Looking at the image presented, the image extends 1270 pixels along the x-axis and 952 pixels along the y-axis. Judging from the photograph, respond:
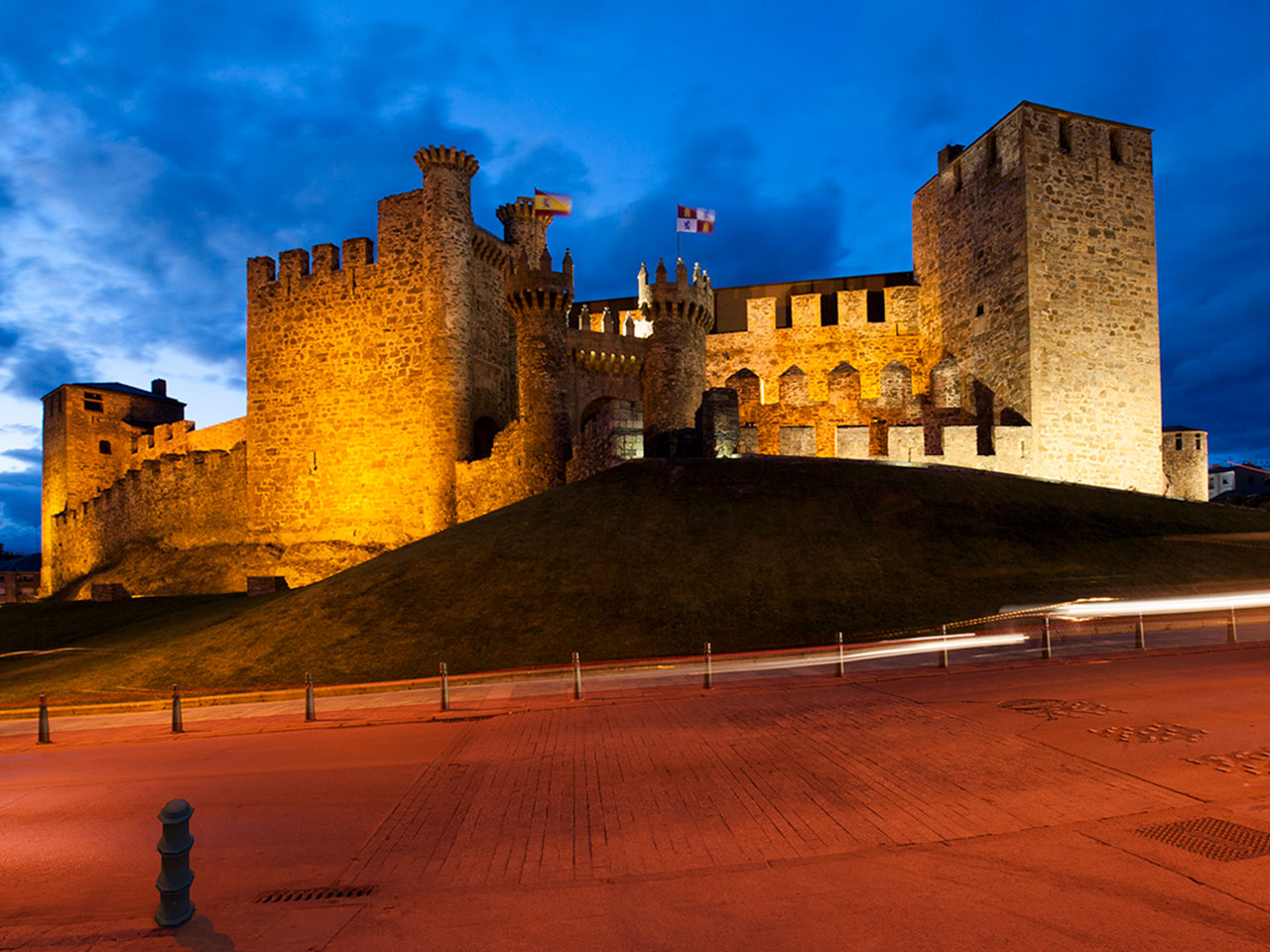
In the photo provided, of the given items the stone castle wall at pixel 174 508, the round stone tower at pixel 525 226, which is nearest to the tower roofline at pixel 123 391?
the stone castle wall at pixel 174 508

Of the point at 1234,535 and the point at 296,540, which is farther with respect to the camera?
the point at 296,540

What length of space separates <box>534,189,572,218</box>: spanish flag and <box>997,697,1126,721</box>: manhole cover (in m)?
34.2

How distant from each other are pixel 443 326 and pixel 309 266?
26.8 ft

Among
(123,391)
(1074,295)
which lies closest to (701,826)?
(1074,295)

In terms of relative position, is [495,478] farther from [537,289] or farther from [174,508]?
[174,508]

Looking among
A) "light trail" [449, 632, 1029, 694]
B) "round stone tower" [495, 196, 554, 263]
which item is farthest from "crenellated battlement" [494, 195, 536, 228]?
"light trail" [449, 632, 1029, 694]

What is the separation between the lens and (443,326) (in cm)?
3188

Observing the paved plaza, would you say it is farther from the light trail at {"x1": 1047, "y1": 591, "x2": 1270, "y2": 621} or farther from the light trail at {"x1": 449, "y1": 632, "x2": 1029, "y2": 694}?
the light trail at {"x1": 1047, "y1": 591, "x2": 1270, "y2": 621}

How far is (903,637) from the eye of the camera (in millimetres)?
14469

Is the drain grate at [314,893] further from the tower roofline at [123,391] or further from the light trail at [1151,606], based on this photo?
the tower roofline at [123,391]

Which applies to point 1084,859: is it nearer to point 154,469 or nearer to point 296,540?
point 296,540

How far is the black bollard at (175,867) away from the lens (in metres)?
4.34

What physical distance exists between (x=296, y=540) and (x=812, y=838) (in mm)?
32260

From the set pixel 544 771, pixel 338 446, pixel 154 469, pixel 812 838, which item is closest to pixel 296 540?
pixel 338 446
